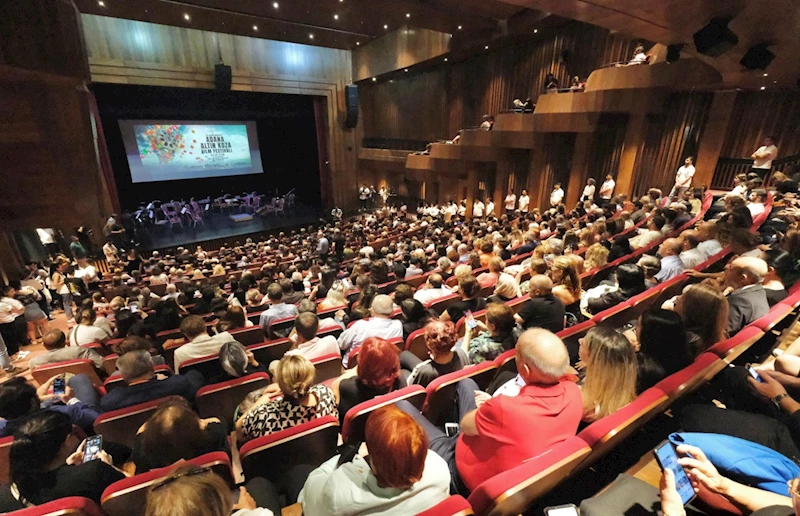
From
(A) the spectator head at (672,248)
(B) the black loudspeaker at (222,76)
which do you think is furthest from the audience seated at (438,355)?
(B) the black loudspeaker at (222,76)

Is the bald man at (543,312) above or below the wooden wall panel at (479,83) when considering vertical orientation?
below

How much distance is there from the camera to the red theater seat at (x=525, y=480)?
1.21 m

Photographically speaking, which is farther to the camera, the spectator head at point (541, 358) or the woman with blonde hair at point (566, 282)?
the woman with blonde hair at point (566, 282)

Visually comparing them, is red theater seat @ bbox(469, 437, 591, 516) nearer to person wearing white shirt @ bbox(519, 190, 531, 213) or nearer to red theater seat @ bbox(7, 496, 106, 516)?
red theater seat @ bbox(7, 496, 106, 516)

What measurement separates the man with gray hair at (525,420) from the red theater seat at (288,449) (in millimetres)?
627

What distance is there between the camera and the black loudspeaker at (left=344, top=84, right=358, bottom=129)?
52.6ft

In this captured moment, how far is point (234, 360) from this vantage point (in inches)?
100

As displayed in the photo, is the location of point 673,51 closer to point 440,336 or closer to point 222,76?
point 440,336

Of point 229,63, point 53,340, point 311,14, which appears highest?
point 311,14

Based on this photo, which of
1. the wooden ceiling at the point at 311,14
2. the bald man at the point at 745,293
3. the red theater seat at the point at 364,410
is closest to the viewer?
the red theater seat at the point at 364,410

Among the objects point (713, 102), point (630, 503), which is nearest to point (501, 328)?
point (630, 503)

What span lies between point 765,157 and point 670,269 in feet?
18.6

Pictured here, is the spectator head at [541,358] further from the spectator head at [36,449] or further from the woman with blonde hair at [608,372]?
the spectator head at [36,449]

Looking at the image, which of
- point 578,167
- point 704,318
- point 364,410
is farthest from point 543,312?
point 578,167
